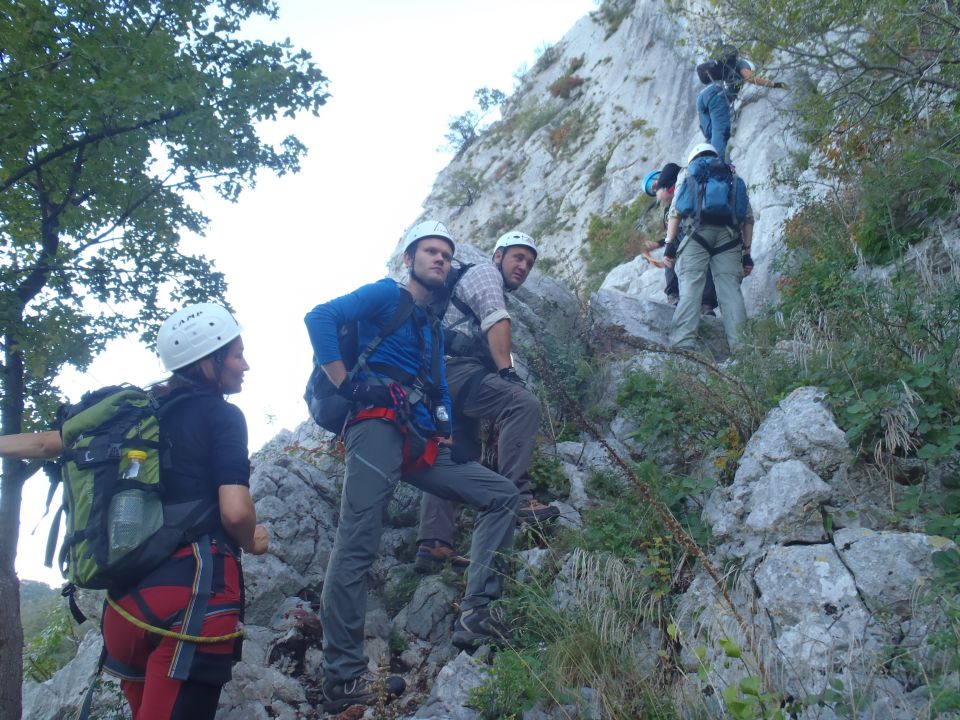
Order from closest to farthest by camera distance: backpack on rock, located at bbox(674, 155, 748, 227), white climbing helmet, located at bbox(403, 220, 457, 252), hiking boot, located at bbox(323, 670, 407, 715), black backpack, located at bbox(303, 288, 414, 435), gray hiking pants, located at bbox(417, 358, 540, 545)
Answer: hiking boot, located at bbox(323, 670, 407, 715) < black backpack, located at bbox(303, 288, 414, 435) < white climbing helmet, located at bbox(403, 220, 457, 252) < gray hiking pants, located at bbox(417, 358, 540, 545) < backpack on rock, located at bbox(674, 155, 748, 227)

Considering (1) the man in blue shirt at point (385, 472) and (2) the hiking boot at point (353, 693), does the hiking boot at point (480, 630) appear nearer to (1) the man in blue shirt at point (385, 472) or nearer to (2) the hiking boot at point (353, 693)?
(1) the man in blue shirt at point (385, 472)

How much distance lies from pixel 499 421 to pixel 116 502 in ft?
10.7

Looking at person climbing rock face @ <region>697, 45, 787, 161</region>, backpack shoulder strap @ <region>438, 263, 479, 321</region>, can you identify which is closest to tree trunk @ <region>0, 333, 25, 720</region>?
backpack shoulder strap @ <region>438, 263, 479, 321</region>

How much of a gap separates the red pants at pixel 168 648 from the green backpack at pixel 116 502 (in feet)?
0.33

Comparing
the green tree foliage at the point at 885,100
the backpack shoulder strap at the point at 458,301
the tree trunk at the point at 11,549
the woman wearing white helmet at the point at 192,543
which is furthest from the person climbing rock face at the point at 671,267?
the tree trunk at the point at 11,549

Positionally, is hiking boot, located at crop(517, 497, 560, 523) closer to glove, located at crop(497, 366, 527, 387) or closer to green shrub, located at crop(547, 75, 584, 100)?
glove, located at crop(497, 366, 527, 387)

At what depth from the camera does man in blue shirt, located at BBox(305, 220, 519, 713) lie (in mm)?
4188

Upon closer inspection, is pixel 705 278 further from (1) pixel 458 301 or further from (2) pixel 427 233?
(2) pixel 427 233

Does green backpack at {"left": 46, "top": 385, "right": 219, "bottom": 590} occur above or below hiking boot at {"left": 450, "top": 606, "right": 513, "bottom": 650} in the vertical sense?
above

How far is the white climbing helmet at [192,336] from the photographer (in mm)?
3600

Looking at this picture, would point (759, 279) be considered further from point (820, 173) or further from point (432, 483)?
point (432, 483)

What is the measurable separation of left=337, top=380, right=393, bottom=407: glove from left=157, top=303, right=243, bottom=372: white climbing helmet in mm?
1008

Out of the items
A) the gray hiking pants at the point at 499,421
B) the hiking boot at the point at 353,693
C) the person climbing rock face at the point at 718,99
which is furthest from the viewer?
the person climbing rock face at the point at 718,99

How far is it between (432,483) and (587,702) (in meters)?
1.73
